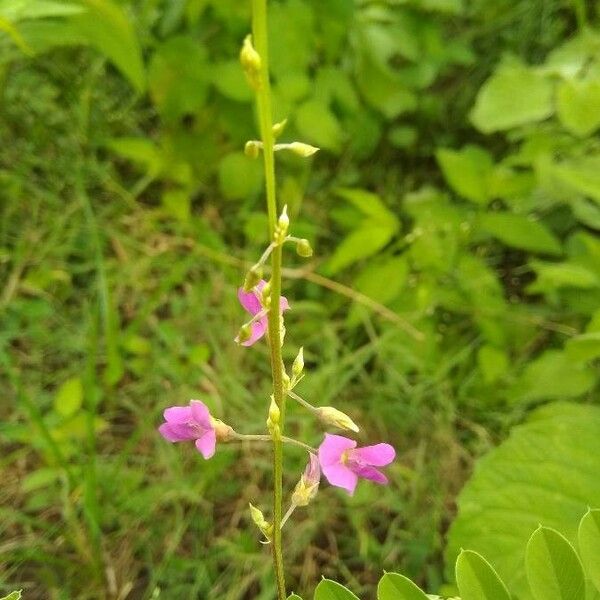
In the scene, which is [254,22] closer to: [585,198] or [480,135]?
[585,198]

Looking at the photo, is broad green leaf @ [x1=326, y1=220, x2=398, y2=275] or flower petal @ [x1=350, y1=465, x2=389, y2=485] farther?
broad green leaf @ [x1=326, y1=220, x2=398, y2=275]

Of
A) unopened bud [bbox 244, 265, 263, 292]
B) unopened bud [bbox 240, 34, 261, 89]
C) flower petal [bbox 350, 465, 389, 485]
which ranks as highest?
unopened bud [bbox 240, 34, 261, 89]

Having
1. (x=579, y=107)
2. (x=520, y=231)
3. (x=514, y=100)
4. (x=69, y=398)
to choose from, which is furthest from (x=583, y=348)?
(x=69, y=398)

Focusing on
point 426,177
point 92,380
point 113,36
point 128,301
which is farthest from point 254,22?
point 426,177

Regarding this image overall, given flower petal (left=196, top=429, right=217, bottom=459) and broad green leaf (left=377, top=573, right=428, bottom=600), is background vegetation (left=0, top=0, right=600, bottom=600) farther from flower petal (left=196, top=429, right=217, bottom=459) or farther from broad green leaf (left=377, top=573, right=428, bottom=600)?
flower petal (left=196, top=429, right=217, bottom=459)

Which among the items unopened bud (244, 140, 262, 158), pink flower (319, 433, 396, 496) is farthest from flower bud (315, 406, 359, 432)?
unopened bud (244, 140, 262, 158)

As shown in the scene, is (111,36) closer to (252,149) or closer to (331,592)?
(252,149)
